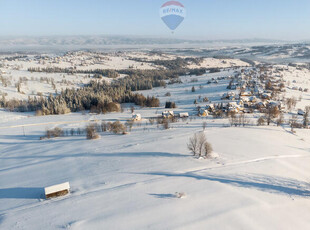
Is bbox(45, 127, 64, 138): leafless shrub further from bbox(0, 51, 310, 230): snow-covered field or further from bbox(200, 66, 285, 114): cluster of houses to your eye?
bbox(200, 66, 285, 114): cluster of houses

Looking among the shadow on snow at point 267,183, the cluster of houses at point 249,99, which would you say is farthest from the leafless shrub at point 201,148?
the cluster of houses at point 249,99

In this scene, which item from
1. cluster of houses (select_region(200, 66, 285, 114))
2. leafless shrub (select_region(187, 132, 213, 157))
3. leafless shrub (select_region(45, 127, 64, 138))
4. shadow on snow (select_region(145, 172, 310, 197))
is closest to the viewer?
shadow on snow (select_region(145, 172, 310, 197))

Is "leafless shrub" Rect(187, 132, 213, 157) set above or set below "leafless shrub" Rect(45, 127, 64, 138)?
above

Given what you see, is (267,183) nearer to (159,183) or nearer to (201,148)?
(201,148)

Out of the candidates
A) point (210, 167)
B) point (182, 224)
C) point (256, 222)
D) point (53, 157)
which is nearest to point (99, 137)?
point (53, 157)

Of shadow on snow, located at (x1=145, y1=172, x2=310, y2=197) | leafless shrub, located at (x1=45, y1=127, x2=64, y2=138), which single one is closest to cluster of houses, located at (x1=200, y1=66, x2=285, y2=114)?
leafless shrub, located at (x1=45, y1=127, x2=64, y2=138)

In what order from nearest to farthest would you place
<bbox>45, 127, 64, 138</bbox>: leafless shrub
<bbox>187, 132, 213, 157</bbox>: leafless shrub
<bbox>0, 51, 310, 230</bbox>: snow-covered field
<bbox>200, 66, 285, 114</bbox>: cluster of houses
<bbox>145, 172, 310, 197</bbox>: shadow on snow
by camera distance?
1. <bbox>0, 51, 310, 230</bbox>: snow-covered field
2. <bbox>145, 172, 310, 197</bbox>: shadow on snow
3. <bbox>187, 132, 213, 157</bbox>: leafless shrub
4. <bbox>45, 127, 64, 138</bbox>: leafless shrub
5. <bbox>200, 66, 285, 114</bbox>: cluster of houses

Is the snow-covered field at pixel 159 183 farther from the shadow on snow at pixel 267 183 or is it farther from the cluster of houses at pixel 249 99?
the cluster of houses at pixel 249 99

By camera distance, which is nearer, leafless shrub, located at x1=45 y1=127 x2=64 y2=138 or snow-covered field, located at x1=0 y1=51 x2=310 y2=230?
snow-covered field, located at x1=0 y1=51 x2=310 y2=230

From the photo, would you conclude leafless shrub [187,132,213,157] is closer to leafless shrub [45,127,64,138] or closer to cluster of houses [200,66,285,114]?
leafless shrub [45,127,64,138]
